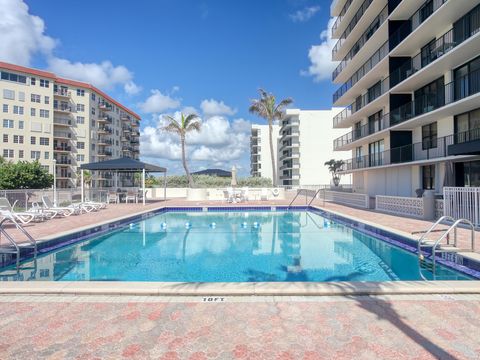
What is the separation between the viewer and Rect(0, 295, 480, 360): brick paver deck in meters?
2.79

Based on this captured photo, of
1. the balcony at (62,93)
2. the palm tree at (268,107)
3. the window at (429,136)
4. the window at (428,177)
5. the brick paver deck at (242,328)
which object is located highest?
the balcony at (62,93)

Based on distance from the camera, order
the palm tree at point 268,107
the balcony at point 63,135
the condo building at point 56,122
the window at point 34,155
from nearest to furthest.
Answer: the palm tree at point 268,107 → the condo building at point 56,122 → the window at point 34,155 → the balcony at point 63,135

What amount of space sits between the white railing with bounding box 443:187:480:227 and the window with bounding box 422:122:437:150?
787 centimetres

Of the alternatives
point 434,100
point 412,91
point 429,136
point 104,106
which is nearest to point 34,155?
point 104,106

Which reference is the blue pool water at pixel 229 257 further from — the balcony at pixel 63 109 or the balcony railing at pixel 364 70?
the balcony at pixel 63 109

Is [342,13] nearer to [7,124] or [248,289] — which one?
[248,289]

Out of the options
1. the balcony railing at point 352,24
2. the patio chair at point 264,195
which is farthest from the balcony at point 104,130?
the balcony railing at point 352,24

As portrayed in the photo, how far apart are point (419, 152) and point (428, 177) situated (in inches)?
69.7

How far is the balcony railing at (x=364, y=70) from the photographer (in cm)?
2194

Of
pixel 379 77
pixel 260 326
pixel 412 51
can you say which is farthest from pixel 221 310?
pixel 379 77

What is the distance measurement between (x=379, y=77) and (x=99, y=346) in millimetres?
26227

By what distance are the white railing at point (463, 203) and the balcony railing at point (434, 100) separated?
20.0ft

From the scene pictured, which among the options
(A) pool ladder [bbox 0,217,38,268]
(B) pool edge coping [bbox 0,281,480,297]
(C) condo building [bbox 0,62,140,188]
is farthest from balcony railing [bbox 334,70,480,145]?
(C) condo building [bbox 0,62,140,188]

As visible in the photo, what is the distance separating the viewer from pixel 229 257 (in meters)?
7.95
